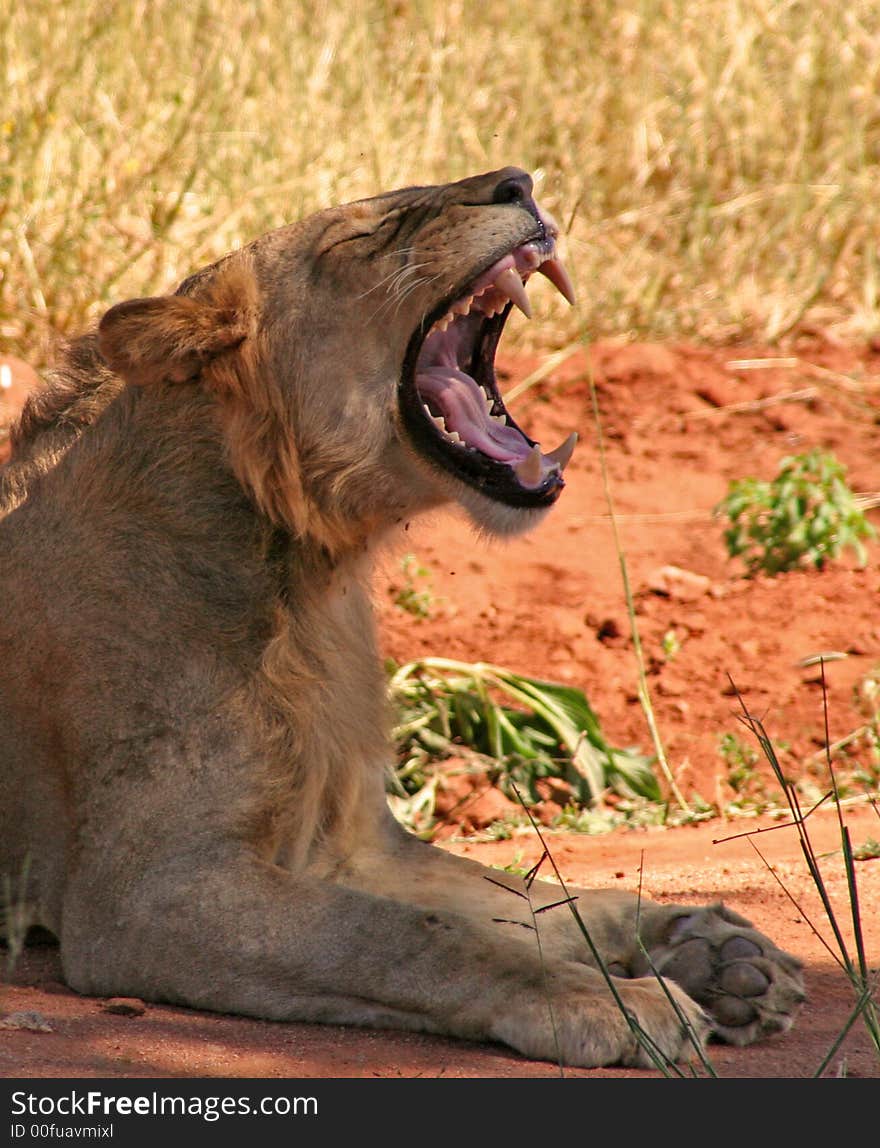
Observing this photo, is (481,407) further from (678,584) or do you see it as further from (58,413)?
(678,584)

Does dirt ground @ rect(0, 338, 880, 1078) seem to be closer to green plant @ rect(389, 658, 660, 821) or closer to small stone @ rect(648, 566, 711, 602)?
small stone @ rect(648, 566, 711, 602)

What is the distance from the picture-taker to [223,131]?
8.97 meters

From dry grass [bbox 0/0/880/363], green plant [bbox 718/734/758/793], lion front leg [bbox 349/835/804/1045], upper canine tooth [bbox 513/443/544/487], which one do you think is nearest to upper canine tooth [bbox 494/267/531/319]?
upper canine tooth [bbox 513/443/544/487]

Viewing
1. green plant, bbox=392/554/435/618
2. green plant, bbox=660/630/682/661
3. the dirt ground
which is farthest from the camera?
green plant, bbox=392/554/435/618

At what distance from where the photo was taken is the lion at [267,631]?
3.50m

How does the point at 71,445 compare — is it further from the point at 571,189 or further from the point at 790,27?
the point at 790,27

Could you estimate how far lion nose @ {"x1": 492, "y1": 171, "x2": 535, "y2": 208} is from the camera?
393cm

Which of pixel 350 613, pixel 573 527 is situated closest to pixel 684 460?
pixel 573 527

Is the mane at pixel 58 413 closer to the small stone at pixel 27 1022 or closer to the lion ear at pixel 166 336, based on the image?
the lion ear at pixel 166 336

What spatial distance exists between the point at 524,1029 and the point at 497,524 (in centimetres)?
116

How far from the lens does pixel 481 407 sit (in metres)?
4.07

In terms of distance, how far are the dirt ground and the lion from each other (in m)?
0.14

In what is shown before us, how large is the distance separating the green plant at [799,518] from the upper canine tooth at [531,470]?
123 inches

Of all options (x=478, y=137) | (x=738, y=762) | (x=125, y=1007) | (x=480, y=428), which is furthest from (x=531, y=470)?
(x=478, y=137)
